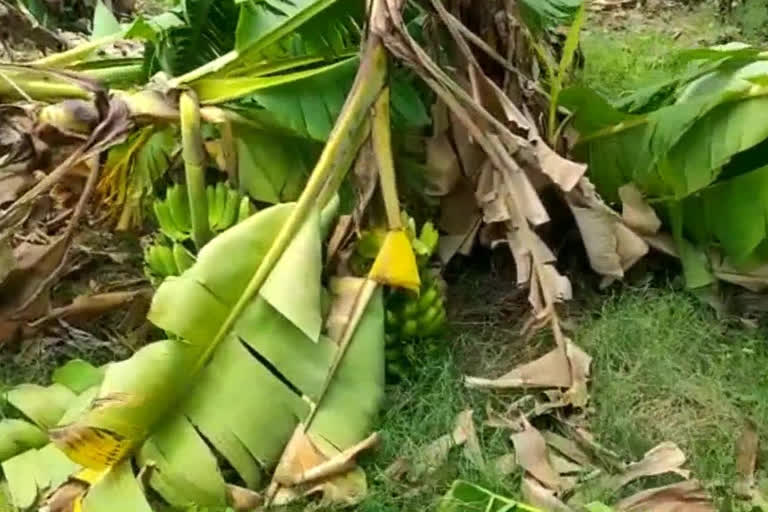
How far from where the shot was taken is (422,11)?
2.42 meters

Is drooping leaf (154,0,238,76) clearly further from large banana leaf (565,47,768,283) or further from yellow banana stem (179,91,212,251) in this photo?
large banana leaf (565,47,768,283)

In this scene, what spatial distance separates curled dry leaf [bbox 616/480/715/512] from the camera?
→ 1753 mm

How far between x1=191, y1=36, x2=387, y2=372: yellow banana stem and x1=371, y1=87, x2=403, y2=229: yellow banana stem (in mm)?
26

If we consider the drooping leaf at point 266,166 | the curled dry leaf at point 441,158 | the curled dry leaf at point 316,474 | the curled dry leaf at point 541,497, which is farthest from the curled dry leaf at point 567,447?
the drooping leaf at point 266,166

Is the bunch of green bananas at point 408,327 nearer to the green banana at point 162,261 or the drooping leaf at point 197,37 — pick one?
the green banana at point 162,261

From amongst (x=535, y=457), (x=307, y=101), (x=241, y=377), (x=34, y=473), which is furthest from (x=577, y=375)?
(x=34, y=473)

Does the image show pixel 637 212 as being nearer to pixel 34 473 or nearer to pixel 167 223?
pixel 167 223

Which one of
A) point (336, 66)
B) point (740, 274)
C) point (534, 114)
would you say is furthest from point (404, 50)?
point (740, 274)

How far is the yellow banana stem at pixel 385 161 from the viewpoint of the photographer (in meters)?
2.15

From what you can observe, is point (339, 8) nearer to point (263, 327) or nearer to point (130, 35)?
point (130, 35)

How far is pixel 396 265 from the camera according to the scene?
2.10 metres

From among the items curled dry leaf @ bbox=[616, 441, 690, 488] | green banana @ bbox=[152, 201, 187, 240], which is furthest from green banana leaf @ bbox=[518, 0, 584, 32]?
curled dry leaf @ bbox=[616, 441, 690, 488]

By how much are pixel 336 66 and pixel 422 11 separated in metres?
0.26

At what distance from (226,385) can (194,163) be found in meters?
0.41
